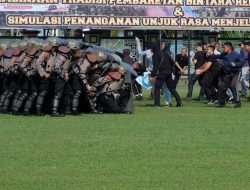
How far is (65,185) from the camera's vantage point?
11.3 metres

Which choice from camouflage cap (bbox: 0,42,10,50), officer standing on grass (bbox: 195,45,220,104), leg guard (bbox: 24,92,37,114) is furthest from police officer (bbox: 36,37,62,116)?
officer standing on grass (bbox: 195,45,220,104)

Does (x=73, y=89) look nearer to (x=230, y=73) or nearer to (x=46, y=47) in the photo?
(x=46, y=47)

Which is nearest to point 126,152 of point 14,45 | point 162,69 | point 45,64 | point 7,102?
point 45,64

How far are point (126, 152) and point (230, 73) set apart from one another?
11084mm

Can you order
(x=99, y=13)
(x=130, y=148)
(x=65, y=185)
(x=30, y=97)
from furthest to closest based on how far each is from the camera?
(x=99, y=13)
(x=30, y=97)
(x=130, y=148)
(x=65, y=185)

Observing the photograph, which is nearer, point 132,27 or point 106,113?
point 106,113

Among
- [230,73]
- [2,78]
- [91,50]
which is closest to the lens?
[91,50]

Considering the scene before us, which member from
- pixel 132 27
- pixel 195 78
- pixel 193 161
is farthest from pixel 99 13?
pixel 193 161

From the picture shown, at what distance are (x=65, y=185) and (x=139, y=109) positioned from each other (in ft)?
43.7

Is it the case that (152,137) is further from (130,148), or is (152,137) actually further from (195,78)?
(195,78)

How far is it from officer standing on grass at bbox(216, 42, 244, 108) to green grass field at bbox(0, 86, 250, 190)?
122 inches

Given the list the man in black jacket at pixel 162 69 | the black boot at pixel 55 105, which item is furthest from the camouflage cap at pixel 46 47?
→ the man in black jacket at pixel 162 69

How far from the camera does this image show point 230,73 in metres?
25.2

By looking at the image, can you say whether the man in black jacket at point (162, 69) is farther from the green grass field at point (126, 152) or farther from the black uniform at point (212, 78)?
the green grass field at point (126, 152)
